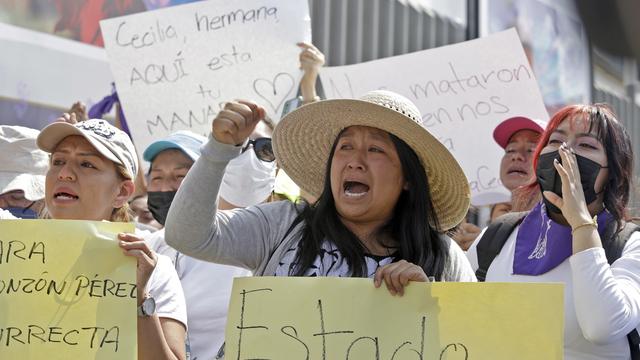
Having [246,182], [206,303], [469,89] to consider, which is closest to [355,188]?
[206,303]

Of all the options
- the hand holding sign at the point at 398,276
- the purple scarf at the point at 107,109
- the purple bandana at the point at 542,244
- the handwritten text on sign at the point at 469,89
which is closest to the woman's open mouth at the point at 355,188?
the hand holding sign at the point at 398,276

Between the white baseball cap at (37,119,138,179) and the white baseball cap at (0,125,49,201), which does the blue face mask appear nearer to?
the white baseball cap at (0,125,49,201)

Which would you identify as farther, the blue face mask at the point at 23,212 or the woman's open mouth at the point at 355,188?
the blue face mask at the point at 23,212

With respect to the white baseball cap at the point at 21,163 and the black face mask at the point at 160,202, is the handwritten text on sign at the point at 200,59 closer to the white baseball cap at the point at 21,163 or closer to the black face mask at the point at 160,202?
the black face mask at the point at 160,202

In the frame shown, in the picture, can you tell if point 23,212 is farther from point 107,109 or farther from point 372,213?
point 372,213

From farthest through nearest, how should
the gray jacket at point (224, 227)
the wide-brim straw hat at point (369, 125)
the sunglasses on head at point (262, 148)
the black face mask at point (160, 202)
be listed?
the sunglasses on head at point (262, 148), the black face mask at point (160, 202), the wide-brim straw hat at point (369, 125), the gray jacket at point (224, 227)

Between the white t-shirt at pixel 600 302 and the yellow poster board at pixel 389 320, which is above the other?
the white t-shirt at pixel 600 302

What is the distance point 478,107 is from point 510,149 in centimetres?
46

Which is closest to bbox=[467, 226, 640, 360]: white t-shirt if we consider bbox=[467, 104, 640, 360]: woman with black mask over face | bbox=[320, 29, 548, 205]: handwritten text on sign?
bbox=[467, 104, 640, 360]: woman with black mask over face

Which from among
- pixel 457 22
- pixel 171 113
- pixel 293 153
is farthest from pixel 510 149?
pixel 457 22

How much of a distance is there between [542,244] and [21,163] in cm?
186

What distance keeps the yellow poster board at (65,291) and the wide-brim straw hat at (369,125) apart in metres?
0.53

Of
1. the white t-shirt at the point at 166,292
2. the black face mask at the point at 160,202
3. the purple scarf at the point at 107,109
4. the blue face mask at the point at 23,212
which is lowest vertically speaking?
the white t-shirt at the point at 166,292

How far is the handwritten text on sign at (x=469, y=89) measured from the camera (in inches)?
181
